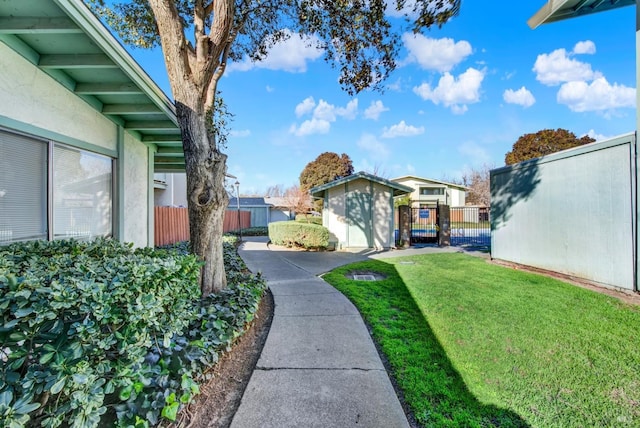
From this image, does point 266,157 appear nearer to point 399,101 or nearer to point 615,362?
point 399,101

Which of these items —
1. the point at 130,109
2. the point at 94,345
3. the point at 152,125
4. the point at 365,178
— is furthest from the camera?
the point at 365,178

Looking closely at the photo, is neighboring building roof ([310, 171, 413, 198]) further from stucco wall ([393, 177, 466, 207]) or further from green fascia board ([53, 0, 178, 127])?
stucco wall ([393, 177, 466, 207])

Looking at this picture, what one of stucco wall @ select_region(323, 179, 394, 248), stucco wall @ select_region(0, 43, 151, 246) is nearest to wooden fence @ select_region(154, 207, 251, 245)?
stucco wall @ select_region(0, 43, 151, 246)


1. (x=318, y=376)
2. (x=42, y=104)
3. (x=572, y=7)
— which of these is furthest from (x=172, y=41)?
(x=572, y=7)

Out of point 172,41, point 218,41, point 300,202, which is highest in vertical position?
point 218,41

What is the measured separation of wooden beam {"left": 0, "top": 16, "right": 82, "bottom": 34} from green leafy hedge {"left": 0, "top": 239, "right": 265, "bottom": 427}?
97.7 inches

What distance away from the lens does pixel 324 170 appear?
2841cm

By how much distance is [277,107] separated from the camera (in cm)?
1594

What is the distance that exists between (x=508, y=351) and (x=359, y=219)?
950 cm

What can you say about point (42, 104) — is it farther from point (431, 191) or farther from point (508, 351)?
point (431, 191)

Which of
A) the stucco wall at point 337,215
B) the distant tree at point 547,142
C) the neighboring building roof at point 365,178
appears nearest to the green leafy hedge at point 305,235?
the stucco wall at point 337,215

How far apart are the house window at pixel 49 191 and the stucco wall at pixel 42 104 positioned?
25cm

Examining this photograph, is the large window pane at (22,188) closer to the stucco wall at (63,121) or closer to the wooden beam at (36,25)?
the stucco wall at (63,121)

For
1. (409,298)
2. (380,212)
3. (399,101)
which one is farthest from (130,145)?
(399,101)
